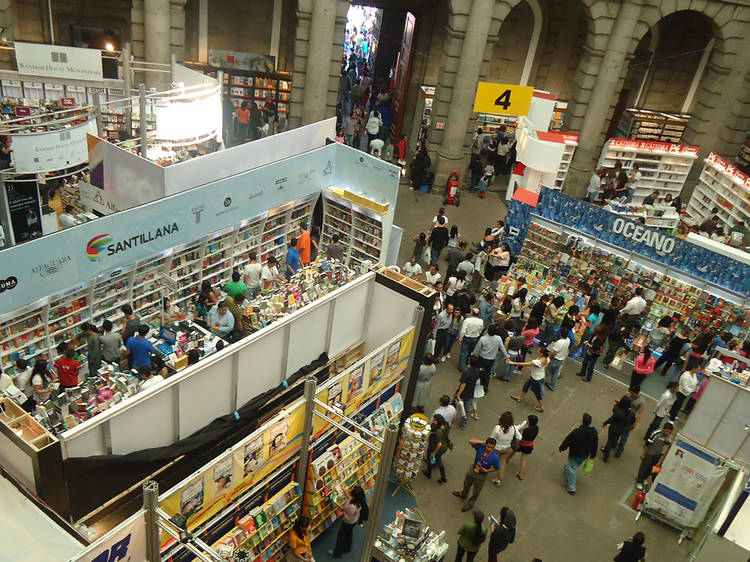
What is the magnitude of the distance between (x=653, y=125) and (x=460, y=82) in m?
8.72

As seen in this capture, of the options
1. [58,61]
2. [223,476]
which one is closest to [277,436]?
[223,476]

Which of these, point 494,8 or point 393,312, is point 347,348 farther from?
point 494,8

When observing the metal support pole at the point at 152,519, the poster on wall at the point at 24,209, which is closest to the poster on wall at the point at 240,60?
the poster on wall at the point at 24,209

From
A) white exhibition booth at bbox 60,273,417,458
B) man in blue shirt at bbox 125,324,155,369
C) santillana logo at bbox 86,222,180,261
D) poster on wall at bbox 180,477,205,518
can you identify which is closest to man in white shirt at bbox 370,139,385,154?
santillana logo at bbox 86,222,180,261

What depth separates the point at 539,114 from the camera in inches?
776

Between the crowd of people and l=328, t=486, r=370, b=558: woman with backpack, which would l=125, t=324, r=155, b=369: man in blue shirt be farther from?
the crowd of people

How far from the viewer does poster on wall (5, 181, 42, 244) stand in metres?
13.7

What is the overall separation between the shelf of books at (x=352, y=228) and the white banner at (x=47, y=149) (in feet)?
16.4

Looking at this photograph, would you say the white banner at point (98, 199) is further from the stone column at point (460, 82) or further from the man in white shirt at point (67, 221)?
the stone column at point (460, 82)

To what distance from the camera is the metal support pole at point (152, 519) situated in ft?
20.6

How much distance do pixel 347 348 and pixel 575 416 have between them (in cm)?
478

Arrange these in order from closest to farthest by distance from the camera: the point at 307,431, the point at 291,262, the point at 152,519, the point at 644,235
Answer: the point at 152,519 < the point at 307,431 < the point at 291,262 < the point at 644,235

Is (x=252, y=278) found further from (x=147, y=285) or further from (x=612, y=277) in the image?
(x=612, y=277)

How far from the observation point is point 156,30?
18375mm
